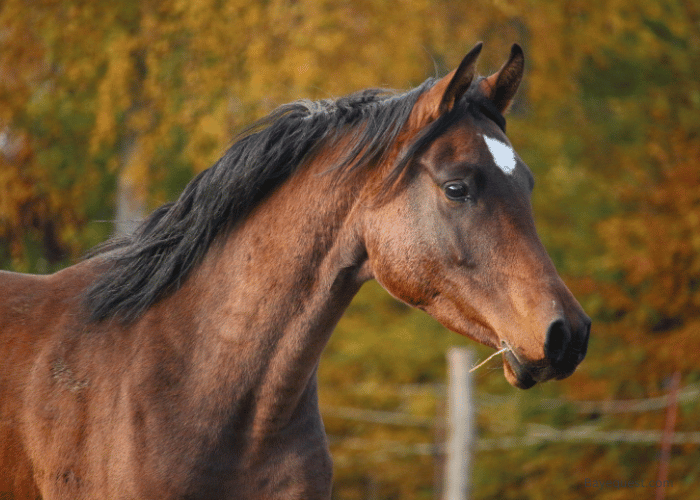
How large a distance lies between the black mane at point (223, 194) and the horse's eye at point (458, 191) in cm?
37

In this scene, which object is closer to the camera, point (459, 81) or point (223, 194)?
point (459, 81)

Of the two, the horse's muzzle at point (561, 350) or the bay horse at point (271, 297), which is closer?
the horse's muzzle at point (561, 350)

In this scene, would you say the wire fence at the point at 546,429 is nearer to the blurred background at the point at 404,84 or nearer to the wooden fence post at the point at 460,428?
the blurred background at the point at 404,84

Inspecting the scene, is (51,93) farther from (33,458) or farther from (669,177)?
(669,177)

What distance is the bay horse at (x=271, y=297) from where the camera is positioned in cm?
212

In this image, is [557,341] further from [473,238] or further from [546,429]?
[546,429]

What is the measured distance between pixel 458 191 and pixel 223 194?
82 cm

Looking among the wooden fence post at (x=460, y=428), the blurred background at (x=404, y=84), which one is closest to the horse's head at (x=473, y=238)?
the wooden fence post at (x=460, y=428)

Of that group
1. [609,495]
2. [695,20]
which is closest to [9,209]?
[609,495]

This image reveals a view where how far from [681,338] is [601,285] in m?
0.77

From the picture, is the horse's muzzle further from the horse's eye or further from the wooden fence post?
the wooden fence post

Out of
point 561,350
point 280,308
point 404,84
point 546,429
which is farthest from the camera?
point 404,84

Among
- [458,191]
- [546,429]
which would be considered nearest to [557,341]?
[458,191]

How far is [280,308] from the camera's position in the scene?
7.54 ft
